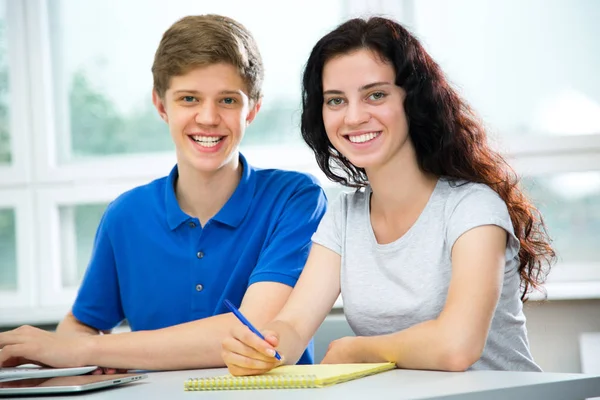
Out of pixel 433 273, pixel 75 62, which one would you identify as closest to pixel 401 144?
pixel 433 273

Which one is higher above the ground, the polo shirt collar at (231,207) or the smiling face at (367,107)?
the smiling face at (367,107)

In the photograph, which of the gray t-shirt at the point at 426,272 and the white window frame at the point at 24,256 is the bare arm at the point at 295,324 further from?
the white window frame at the point at 24,256

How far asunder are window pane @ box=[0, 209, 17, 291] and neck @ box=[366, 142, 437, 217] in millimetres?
1929

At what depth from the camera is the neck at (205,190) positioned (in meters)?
1.96

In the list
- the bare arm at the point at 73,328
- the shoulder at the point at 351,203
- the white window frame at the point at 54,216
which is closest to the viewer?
the shoulder at the point at 351,203

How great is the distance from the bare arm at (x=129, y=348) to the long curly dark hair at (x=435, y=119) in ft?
1.87

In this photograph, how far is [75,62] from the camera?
10.4 ft

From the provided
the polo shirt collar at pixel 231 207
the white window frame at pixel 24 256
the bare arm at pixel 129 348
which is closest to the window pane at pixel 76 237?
the white window frame at pixel 24 256

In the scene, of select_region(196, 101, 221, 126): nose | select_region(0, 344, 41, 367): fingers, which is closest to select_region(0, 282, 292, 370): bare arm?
select_region(0, 344, 41, 367): fingers

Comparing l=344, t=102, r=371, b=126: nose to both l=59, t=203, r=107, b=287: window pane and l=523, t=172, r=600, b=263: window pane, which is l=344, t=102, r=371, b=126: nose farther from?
l=59, t=203, r=107, b=287: window pane

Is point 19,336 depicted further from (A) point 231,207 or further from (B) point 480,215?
(B) point 480,215

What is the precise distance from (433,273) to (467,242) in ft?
0.39

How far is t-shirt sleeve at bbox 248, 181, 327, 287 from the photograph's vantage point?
1789 mm

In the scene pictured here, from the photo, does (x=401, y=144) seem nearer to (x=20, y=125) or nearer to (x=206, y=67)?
(x=206, y=67)
